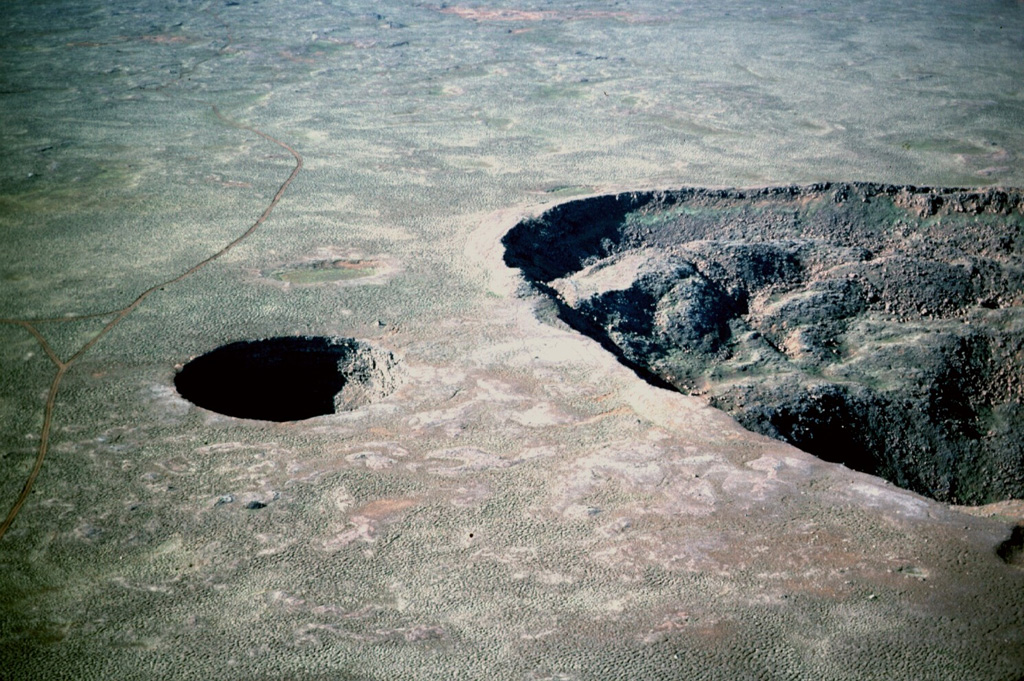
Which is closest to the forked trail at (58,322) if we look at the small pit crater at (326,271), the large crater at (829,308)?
the small pit crater at (326,271)

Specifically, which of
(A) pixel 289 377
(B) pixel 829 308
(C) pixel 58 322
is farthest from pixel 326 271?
(B) pixel 829 308

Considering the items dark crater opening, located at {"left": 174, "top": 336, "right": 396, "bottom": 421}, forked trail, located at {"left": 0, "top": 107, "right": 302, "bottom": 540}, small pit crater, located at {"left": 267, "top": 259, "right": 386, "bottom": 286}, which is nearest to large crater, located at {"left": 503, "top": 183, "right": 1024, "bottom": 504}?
small pit crater, located at {"left": 267, "top": 259, "right": 386, "bottom": 286}

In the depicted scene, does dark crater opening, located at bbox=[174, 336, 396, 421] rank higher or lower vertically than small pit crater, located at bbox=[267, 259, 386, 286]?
lower

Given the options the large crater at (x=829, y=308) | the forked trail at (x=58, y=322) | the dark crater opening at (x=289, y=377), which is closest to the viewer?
the forked trail at (x=58, y=322)

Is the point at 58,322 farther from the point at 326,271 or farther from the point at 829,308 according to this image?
the point at 829,308

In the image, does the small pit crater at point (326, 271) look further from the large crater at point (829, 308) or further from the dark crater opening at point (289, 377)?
the large crater at point (829, 308)

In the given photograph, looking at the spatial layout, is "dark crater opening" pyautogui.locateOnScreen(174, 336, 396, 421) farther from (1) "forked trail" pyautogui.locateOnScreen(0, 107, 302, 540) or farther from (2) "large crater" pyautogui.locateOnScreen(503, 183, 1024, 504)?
(2) "large crater" pyautogui.locateOnScreen(503, 183, 1024, 504)
